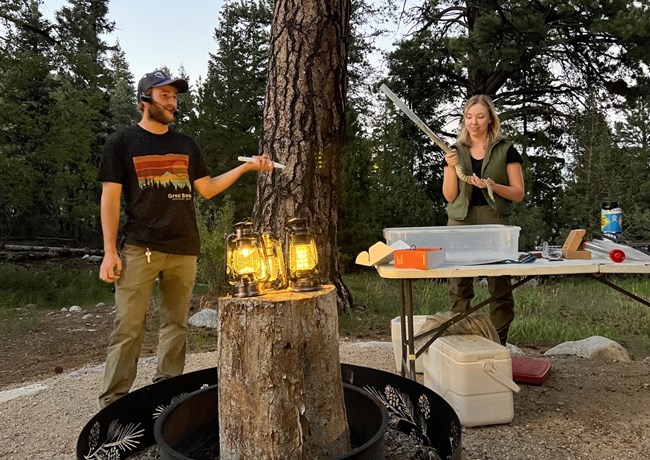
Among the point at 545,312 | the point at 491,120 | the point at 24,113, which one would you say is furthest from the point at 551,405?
the point at 24,113

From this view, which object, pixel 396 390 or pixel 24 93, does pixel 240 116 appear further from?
pixel 396 390

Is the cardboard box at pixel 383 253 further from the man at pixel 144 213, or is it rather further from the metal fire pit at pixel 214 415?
the man at pixel 144 213

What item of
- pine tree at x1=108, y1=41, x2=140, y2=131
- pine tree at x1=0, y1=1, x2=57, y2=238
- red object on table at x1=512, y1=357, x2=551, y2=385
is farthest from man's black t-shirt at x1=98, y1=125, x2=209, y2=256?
pine tree at x1=108, y1=41, x2=140, y2=131

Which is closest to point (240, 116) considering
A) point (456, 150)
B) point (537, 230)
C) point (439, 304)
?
point (537, 230)

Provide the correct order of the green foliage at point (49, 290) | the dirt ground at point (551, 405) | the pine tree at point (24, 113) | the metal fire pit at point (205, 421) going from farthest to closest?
1. the pine tree at point (24, 113)
2. the green foliage at point (49, 290)
3. the dirt ground at point (551, 405)
4. the metal fire pit at point (205, 421)

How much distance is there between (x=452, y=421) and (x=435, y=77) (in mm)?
10934

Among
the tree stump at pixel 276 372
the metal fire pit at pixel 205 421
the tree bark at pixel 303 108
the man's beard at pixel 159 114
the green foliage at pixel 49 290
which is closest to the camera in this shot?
the tree stump at pixel 276 372

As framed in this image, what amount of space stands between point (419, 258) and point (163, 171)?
1.31m

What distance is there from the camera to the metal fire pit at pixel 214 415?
1854 millimetres

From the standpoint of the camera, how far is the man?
7.66ft

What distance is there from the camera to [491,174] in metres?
3.10

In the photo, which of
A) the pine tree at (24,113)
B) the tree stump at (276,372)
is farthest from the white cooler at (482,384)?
the pine tree at (24,113)

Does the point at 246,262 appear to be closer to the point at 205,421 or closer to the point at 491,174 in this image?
the point at 205,421

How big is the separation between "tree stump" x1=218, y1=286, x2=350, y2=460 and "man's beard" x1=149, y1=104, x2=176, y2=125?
47.3 inches
